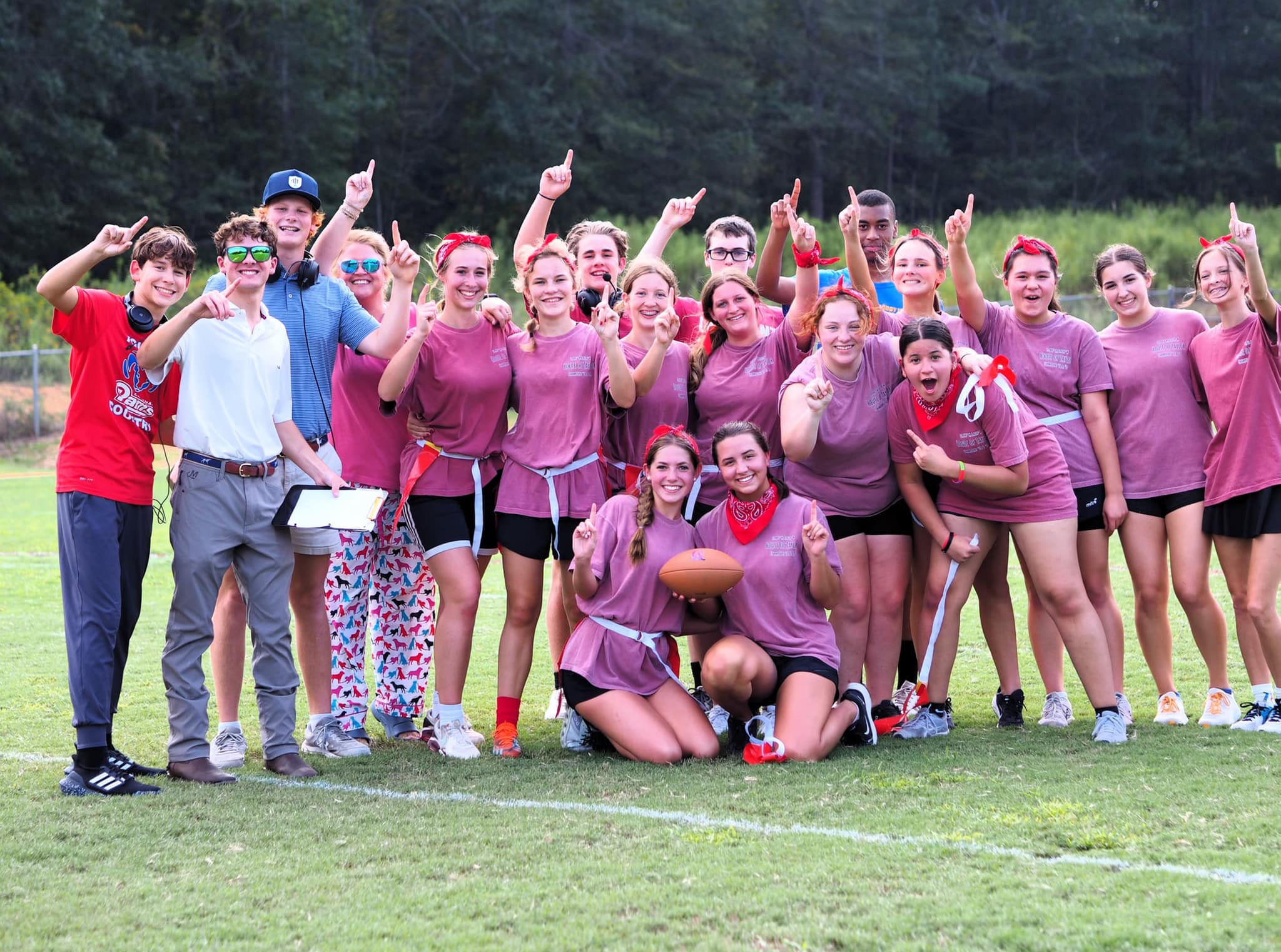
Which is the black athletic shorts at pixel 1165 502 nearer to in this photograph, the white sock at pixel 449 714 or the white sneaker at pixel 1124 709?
the white sneaker at pixel 1124 709

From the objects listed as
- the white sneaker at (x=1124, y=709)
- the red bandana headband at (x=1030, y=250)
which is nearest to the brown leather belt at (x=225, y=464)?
the red bandana headband at (x=1030, y=250)

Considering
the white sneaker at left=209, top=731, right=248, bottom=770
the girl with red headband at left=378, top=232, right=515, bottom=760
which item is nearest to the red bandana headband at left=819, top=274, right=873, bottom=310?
the girl with red headband at left=378, top=232, right=515, bottom=760

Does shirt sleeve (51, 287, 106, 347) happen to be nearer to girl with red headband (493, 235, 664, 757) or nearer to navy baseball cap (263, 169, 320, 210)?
navy baseball cap (263, 169, 320, 210)

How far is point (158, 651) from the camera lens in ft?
26.6

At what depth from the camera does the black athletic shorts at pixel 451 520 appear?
5797 millimetres

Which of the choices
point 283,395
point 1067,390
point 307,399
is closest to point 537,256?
point 307,399

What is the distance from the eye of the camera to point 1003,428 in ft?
18.4

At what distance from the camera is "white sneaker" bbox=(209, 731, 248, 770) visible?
17.9 ft

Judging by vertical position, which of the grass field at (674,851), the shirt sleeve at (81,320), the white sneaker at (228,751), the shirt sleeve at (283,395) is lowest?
the grass field at (674,851)

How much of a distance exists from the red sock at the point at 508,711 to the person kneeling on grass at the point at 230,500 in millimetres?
838

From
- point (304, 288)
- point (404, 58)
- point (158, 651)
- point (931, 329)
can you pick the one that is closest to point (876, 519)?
point (931, 329)

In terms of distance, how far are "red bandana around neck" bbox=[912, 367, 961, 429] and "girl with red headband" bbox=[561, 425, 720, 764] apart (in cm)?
94

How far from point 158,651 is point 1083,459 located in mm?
5248

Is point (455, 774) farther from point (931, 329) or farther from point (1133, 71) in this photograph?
point (1133, 71)
